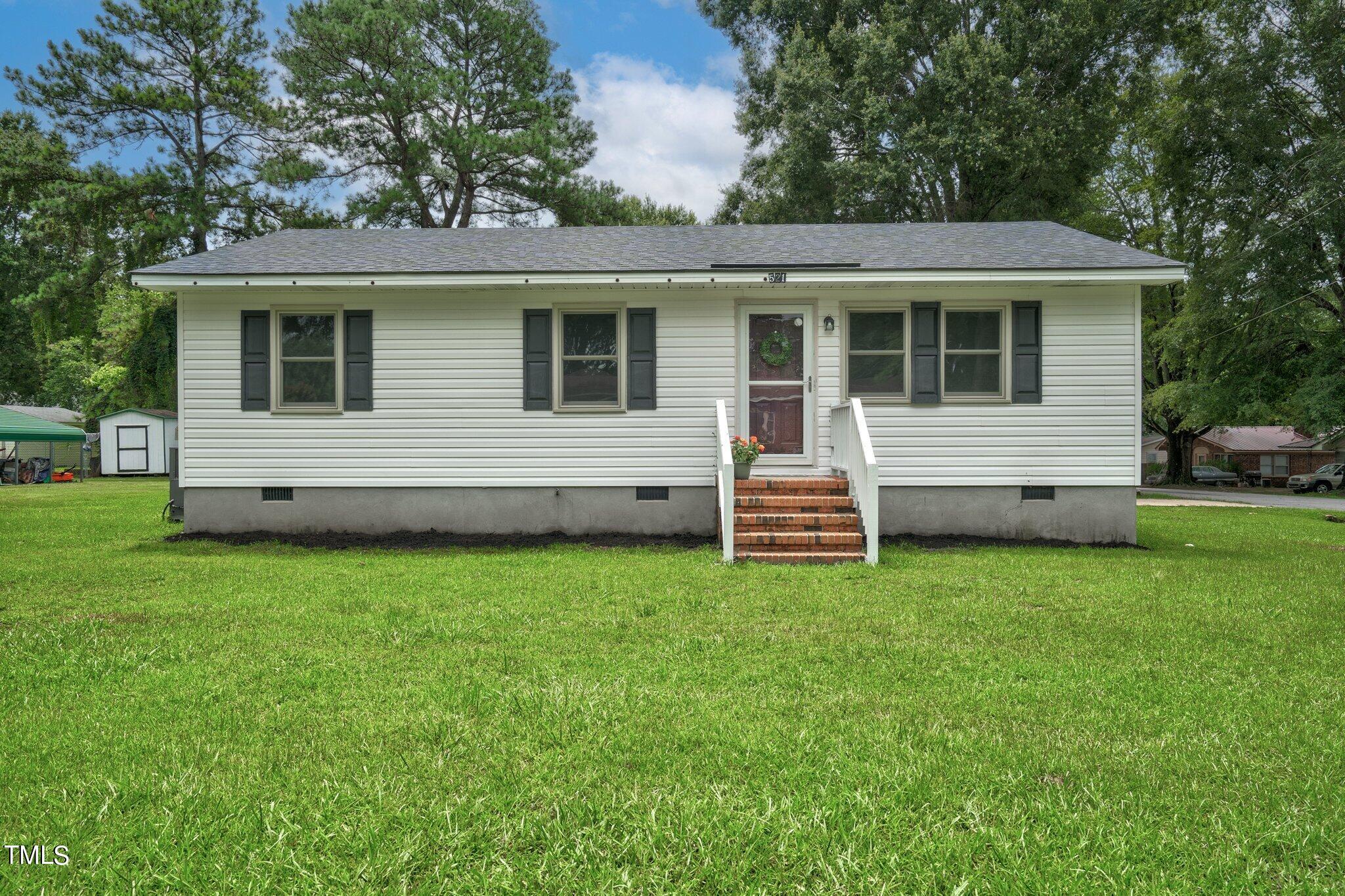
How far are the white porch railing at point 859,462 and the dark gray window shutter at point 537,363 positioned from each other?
3524 mm

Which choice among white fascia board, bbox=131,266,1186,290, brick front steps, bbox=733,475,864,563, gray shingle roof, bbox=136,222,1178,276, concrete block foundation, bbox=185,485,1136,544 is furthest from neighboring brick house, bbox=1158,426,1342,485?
brick front steps, bbox=733,475,864,563

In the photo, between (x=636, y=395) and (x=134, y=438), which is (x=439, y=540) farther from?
(x=134, y=438)

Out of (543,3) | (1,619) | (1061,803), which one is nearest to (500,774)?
→ (1061,803)

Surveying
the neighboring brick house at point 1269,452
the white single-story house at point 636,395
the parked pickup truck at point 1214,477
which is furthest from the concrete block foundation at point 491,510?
the neighboring brick house at point 1269,452

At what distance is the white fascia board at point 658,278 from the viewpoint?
9.15 meters

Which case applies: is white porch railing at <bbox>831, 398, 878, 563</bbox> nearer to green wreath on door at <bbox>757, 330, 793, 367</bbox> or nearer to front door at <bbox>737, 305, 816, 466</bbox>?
front door at <bbox>737, 305, 816, 466</bbox>

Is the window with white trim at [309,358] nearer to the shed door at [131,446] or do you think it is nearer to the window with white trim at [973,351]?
the window with white trim at [973,351]

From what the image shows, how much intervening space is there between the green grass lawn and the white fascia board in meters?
4.15

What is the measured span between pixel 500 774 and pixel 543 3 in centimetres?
2750

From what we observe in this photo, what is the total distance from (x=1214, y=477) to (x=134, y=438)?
47.6 meters

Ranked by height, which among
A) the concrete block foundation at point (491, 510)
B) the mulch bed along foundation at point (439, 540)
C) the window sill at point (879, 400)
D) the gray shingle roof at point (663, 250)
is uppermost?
the gray shingle roof at point (663, 250)

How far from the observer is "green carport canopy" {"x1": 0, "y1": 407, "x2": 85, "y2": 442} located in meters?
21.4

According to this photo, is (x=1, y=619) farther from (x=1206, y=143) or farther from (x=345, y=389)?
(x=1206, y=143)

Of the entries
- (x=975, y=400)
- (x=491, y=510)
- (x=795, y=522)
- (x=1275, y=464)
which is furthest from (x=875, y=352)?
(x=1275, y=464)
